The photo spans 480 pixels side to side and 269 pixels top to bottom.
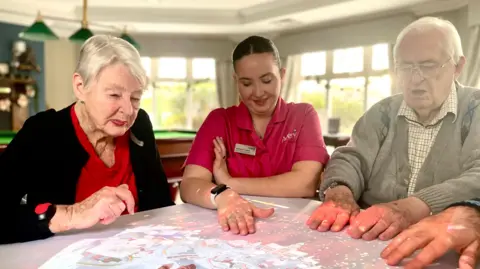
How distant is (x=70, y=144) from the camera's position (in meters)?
1.28

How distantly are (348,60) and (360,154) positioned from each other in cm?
554

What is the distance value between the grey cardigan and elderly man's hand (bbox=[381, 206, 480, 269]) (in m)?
0.20

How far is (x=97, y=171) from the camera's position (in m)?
1.33

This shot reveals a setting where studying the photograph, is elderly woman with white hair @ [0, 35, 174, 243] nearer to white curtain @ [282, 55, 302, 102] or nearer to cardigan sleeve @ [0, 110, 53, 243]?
cardigan sleeve @ [0, 110, 53, 243]

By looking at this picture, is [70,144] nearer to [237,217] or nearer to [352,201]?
[237,217]

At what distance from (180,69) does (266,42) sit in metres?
6.81

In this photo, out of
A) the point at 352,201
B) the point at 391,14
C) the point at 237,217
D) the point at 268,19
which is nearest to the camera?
the point at 237,217

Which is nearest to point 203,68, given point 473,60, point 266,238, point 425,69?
point 473,60

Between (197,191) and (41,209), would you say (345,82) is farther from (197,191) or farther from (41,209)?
(41,209)

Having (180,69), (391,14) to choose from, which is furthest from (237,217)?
(180,69)

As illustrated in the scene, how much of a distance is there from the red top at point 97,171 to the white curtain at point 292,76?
6044 mm

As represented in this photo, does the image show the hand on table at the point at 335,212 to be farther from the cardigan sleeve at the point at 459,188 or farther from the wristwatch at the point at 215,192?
the wristwatch at the point at 215,192

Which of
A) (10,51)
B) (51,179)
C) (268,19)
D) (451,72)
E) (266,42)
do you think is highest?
(268,19)

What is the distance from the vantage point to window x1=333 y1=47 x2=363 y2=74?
6555 mm
